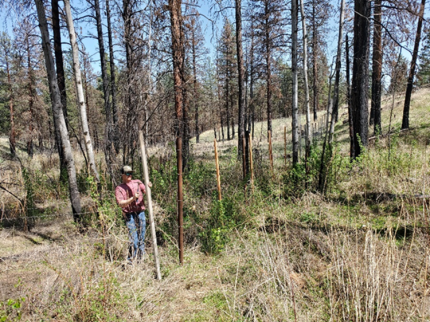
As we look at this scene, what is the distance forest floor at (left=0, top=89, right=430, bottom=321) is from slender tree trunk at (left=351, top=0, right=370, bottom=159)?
123 cm

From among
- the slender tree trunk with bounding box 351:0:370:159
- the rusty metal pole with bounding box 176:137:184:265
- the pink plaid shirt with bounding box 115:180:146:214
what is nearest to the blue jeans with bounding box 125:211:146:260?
the pink plaid shirt with bounding box 115:180:146:214

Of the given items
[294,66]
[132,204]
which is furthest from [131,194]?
[294,66]

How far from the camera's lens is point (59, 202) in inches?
269

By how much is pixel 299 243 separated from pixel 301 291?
0.99 metres

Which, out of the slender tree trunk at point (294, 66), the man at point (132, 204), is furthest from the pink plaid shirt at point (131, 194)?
the slender tree trunk at point (294, 66)

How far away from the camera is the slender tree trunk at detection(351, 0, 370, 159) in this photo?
7.22m

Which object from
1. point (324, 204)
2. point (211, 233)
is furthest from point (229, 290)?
point (324, 204)

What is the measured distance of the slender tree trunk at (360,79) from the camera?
7.22 metres

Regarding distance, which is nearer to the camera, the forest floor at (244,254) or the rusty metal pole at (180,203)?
the forest floor at (244,254)

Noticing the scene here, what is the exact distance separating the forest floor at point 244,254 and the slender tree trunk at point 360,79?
123 cm

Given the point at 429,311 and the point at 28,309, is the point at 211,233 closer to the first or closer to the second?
the point at 28,309

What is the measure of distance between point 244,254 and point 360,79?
22.0 ft

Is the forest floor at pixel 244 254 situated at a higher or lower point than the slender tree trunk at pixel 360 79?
lower

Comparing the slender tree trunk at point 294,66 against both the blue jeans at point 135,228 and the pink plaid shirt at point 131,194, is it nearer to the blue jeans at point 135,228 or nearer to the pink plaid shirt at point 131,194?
the pink plaid shirt at point 131,194
